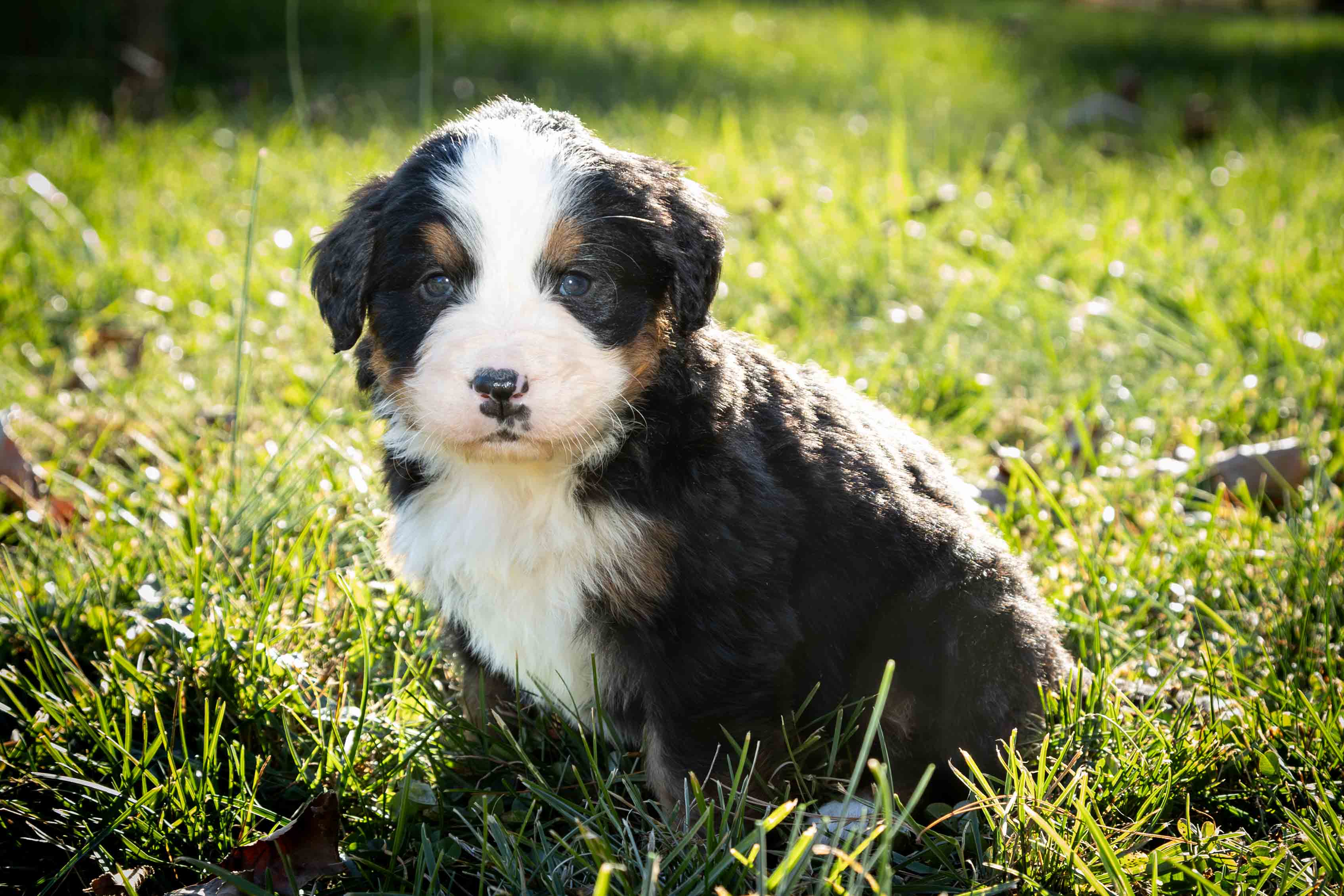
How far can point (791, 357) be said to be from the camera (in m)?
4.35

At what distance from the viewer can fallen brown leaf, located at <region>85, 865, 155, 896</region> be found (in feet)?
6.94

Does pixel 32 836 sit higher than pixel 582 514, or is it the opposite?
pixel 582 514

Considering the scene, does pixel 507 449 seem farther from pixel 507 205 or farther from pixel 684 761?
pixel 684 761

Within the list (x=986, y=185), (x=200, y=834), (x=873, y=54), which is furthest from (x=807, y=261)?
(x=873, y=54)

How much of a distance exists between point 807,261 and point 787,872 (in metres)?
3.60

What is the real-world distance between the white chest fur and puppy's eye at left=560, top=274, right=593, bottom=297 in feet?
1.20

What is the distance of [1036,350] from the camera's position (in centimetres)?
463

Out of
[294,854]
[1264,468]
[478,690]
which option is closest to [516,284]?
[478,690]

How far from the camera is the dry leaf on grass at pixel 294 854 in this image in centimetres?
214

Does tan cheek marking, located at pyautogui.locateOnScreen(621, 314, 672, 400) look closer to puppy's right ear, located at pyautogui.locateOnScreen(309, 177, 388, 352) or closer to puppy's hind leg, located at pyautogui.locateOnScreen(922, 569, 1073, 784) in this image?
puppy's right ear, located at pyautogui.locateOnScreen(309, 177, 388, 352)

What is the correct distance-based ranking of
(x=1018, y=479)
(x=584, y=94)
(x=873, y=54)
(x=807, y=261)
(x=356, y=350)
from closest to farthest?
(x=356, y=350)
(x=1018, y=479)
(x=807, y=261)
(x=584, y=94)
(x=873, y=54)

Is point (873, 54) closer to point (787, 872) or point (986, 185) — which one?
point (986, 185)

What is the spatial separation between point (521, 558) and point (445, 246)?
66 cm

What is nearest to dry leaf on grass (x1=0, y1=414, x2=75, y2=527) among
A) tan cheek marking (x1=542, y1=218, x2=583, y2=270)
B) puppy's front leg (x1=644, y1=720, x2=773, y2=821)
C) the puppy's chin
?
the puppy's chin
